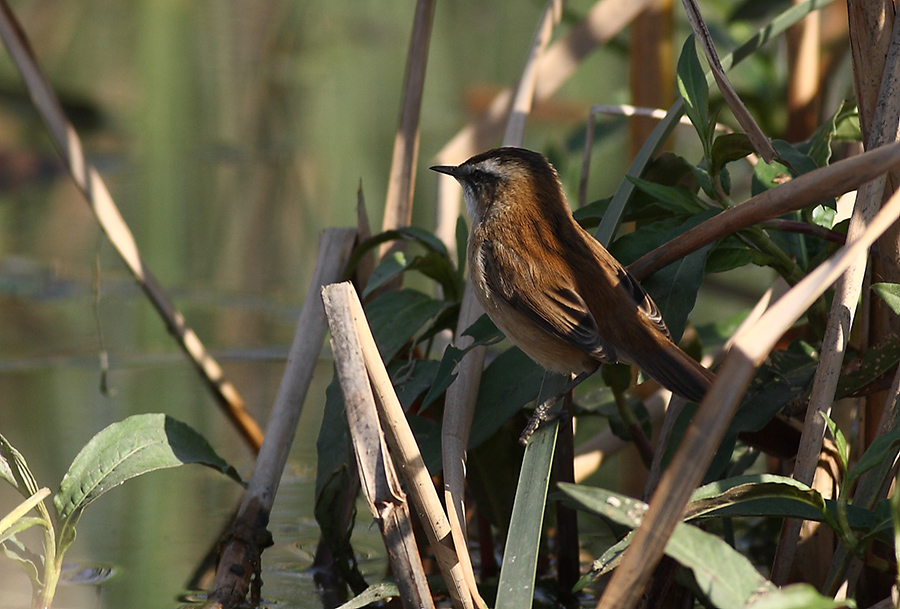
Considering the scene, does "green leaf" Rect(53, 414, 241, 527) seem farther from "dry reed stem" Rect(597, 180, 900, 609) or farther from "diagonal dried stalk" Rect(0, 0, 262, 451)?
"dry reed stem" Rect(597, 180, 900, 609)

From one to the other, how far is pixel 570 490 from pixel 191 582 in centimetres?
133

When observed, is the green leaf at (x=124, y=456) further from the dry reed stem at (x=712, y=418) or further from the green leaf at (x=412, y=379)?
the dry reed stem at (x=712, y=418)

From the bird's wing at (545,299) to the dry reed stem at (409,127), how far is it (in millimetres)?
397

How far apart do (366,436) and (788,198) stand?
0.85 metres

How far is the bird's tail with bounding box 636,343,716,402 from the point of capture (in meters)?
2.05

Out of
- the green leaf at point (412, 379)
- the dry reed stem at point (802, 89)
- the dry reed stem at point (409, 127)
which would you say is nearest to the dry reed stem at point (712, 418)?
the green leaf at point (412, 379)

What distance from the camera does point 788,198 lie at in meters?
1.77

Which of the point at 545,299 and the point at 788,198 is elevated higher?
the point at 545,299

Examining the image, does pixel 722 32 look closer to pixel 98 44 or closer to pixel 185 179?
pixel 185 179

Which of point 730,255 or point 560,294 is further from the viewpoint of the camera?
point 560,294

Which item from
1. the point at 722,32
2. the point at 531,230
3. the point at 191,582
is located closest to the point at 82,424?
the point at 191,582

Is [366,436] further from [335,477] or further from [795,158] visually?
[795,158]

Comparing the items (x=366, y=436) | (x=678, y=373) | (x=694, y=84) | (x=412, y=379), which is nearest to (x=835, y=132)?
(x=694, y=84)

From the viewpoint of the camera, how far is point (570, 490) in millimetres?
1392
